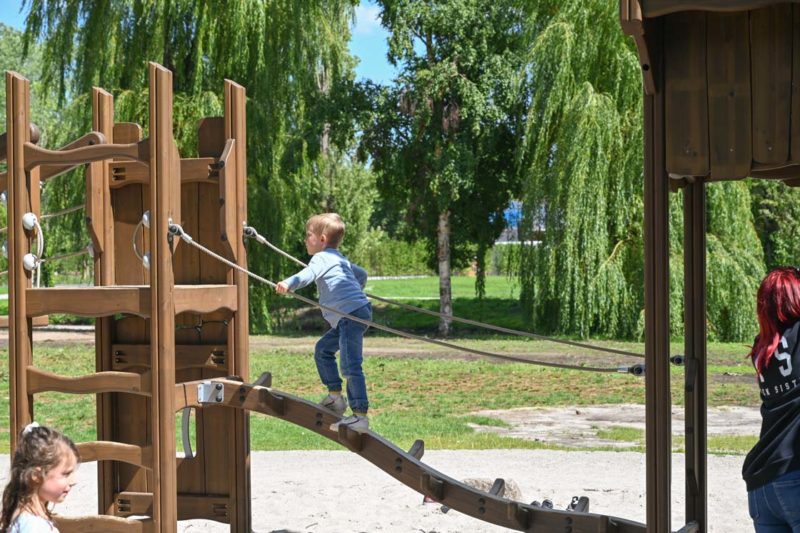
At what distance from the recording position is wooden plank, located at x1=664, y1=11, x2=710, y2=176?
13.1 feet

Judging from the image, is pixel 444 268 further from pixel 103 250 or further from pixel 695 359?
pixel 695 359

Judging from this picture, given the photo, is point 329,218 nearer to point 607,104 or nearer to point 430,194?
point 607,104

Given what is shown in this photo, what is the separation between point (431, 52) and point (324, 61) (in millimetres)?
4904

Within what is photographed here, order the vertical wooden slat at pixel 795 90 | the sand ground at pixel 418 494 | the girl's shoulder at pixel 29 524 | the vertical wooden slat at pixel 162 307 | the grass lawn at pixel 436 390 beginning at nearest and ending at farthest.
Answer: the girl's shoulder at pixel 29 524, the vertical wooden slat at pixel 795 90, the vertical wooden slat at pixel 162 307, the sand ground at pixel 418 494, the grass lawn at pixel 436 390

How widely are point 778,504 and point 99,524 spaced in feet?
10.9

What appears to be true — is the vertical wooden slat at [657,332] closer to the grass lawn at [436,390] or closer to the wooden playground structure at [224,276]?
the wooden playground structure at [224,276]

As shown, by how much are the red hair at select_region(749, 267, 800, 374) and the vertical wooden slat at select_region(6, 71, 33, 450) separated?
12.3 feet

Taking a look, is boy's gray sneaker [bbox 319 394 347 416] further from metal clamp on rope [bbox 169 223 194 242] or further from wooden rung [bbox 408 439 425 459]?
metal clamp on rope [bbox 169 223 194 242]

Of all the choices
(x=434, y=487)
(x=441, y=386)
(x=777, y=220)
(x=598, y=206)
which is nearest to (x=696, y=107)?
(x=434, y=487)

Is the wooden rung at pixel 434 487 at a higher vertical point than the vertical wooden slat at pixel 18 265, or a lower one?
lower

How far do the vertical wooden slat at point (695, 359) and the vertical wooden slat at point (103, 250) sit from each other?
327 cm

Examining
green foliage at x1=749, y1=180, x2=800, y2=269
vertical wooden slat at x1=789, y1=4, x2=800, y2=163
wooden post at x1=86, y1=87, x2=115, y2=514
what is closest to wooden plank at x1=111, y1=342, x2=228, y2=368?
wooden post at x1=86, y1=87, x2=115, y2=514

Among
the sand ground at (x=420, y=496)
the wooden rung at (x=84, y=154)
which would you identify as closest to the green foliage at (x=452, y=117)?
the sand ground at (x=420, y=496)

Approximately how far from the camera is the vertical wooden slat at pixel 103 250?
609 cm
